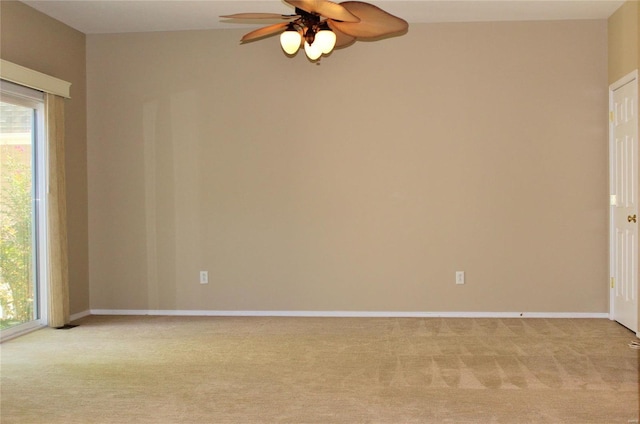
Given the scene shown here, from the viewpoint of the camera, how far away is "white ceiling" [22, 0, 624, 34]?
18.4 feet

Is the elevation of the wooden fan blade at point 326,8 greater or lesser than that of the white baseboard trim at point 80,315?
greater

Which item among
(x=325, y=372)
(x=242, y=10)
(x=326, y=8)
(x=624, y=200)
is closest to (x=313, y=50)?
(x=326, y=8)

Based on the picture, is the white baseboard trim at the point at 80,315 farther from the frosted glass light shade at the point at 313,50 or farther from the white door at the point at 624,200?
the white door at the point at 624,200

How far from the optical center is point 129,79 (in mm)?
6621

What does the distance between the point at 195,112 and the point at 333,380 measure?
132 inches

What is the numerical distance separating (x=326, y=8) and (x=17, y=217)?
11.9 ft

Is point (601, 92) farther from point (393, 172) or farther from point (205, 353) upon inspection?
point (205, 353)

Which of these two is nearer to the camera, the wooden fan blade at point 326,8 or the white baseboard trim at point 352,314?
the wooden fan blade at point 326,8

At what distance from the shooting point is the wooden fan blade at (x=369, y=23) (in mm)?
3438

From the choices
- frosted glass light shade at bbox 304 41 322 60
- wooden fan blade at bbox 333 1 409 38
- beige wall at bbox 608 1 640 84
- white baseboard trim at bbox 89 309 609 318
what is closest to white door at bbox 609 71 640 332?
beige wall at bbox 608 1 640 84

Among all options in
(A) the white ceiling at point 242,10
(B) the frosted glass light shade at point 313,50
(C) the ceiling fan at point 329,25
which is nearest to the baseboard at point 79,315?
(A) the white ceiling at point 242,10

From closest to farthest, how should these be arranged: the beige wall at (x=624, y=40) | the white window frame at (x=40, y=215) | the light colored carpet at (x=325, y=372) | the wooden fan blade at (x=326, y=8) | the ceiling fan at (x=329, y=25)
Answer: the wooden fan blade at (x=326, y=8) → the ceiling fan at (x=329, y=25) → the light colored carpet at (x=325, y=372) → the beige wall at (x=624, y=40) → the white window frame at (x=40, y=215)

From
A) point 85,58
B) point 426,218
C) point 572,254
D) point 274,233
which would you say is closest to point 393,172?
point 426,218

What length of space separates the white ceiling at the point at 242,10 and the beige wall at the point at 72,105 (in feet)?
0.52
